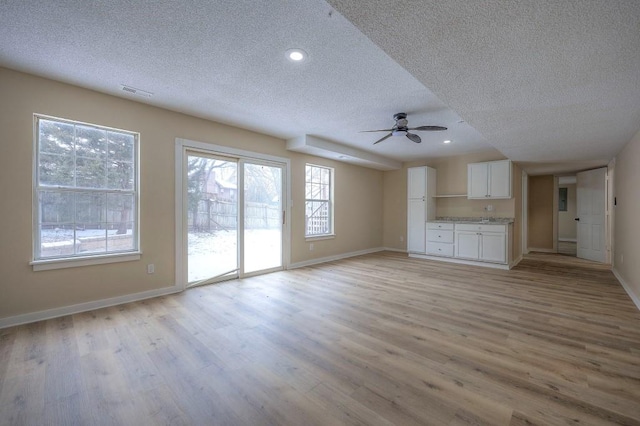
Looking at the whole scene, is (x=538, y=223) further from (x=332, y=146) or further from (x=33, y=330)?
(x=33, y=330)

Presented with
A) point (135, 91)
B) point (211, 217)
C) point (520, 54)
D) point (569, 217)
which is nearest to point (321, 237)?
point (211, 217)

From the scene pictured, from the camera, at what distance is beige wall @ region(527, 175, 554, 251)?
7.41 metres

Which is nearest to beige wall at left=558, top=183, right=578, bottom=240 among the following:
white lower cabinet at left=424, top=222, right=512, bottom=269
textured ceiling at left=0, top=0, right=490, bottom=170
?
white lower cabinet at left=424, top=222, right=512, bottom=269

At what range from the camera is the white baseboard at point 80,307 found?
8.92 ft

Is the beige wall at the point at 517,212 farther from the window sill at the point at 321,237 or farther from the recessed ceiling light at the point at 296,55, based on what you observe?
the recessed ceiling light at the point at 296,55

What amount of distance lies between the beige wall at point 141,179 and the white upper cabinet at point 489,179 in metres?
4.07

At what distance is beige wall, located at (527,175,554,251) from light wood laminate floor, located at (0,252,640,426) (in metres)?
4.52

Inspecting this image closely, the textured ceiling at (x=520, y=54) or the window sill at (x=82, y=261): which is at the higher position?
the textured ceiling at (x=520, y=54)

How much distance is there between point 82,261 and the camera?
3.09 meters

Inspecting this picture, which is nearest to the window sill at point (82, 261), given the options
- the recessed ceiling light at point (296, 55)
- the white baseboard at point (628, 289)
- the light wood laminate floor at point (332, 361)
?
the light wood laminate floor at point (332, 361)

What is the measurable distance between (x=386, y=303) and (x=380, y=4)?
9.78ft

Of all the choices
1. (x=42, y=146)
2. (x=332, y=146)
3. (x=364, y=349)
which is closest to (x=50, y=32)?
(x=42, y=146)

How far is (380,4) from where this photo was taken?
1.36 m

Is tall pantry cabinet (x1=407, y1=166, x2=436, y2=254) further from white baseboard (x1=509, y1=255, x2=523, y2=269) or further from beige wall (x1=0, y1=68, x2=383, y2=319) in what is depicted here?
beige wall (x1=0, y1=68, x2=383, y2=319)
